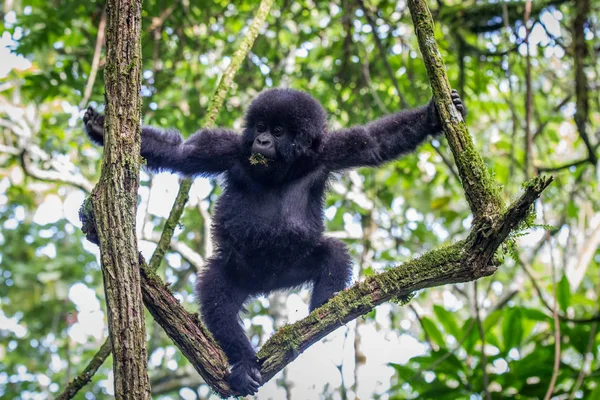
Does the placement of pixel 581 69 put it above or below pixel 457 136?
above

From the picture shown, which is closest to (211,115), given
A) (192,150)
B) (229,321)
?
(192,150)

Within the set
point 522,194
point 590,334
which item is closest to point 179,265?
point 590,334

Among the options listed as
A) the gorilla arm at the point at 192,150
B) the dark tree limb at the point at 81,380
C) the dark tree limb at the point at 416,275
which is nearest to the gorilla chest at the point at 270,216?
the gorilla arm at the point at 192,150

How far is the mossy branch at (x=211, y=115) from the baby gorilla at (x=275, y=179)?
0.19m

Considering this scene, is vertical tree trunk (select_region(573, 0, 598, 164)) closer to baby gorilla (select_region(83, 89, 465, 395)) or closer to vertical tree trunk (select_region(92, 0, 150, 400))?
baby gorilla (select_region(83, 89, 465, 395))

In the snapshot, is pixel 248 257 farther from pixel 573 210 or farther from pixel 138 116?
pixel 573 210

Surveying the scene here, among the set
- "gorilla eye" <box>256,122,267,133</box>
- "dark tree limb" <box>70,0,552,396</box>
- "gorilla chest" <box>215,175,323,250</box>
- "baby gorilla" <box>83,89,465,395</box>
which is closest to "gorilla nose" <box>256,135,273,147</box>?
"baby gorilla" <box>83,89,465,395</box>

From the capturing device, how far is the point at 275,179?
16.6 ft

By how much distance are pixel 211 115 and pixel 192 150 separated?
0.51 m

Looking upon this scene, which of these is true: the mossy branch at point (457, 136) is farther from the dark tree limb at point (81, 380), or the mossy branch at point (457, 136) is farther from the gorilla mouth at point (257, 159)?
the dark tree limb at point (81, 380)

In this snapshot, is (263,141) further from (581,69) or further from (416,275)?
(581,69)

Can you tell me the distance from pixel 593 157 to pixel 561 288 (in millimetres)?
1547

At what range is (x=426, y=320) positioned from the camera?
6504 millimetres

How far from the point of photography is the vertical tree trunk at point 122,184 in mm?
3031
